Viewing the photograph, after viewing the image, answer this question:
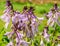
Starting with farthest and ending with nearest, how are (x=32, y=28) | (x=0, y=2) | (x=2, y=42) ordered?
(x=0, y=2) → (x=2, y=42) → (x=32, y=28)

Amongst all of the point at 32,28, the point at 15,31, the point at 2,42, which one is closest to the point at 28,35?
the point at 32,28

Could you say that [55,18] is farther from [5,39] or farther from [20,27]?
[5,39]

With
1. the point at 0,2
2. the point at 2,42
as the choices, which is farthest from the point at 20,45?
the point at 0,2

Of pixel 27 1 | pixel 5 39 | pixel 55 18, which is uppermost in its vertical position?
pixel 55 18

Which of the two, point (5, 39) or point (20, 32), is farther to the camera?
point (5, 39)

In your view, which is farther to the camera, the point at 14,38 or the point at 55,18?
Answer: the point at 55,18

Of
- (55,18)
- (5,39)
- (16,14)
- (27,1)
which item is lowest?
(27,1)

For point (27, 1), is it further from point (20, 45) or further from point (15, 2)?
point (20, 45)

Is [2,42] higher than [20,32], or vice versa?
[20,32]

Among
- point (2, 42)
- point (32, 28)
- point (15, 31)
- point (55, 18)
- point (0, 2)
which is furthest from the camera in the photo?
point (0, 2)
